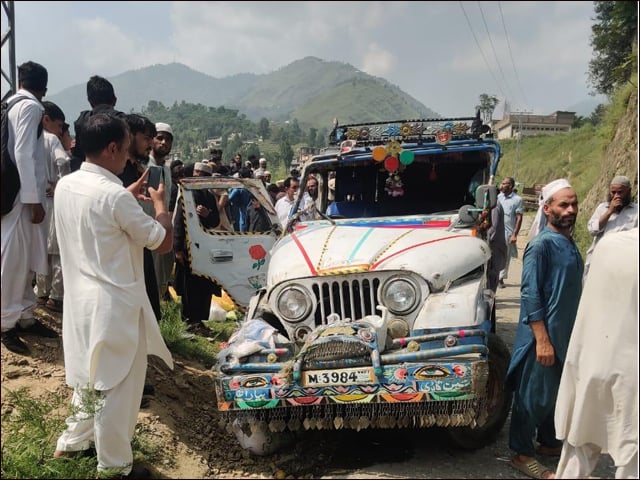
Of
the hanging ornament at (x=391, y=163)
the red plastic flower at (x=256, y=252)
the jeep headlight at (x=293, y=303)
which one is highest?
the hanging ornament at (x=391, y=163)

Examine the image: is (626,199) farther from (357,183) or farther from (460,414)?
(460,414)

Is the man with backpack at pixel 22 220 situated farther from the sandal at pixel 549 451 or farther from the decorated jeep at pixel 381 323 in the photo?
the sandal at pixel 549 451

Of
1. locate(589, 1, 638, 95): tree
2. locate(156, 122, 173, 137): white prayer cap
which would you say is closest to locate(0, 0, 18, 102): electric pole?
locate(156, 122, 173, 137): white prayer cap

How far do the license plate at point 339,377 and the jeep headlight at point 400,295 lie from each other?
1.89ft

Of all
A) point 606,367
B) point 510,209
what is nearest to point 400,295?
point 606,367

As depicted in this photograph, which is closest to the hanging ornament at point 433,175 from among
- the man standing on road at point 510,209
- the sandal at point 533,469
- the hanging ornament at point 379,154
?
the hanging ornament at point 379,154

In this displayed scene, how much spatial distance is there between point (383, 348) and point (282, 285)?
896 mm

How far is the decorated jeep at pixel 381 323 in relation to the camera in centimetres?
337

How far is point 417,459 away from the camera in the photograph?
145 inches

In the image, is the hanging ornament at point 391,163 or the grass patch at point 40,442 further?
the hanging ornament at point 391,163

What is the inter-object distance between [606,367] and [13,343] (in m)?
3.85

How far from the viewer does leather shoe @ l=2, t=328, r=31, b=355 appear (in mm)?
4094

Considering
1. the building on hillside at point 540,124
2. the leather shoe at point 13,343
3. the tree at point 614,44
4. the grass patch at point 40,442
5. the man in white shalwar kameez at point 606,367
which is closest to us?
the man in white shalwar kameez at point 606,367

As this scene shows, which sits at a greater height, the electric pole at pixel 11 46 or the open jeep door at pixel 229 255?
the electric pole at pixel 11 46
